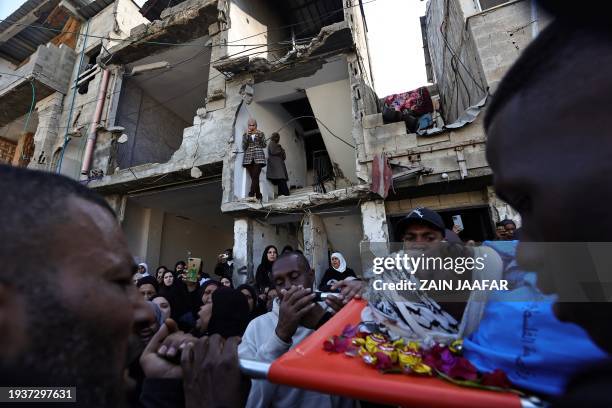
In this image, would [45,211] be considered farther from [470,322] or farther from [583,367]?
[470,322]

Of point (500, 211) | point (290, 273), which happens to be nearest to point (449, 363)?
point (290, 273)

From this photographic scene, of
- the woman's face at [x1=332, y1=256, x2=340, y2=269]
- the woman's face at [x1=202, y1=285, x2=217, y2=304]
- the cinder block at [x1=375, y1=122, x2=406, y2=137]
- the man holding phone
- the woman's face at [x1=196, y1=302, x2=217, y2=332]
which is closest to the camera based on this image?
the man holding phone

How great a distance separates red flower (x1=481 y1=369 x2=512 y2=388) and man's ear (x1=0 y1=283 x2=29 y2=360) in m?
A: 1.08

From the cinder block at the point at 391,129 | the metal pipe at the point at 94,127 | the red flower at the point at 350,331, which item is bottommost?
the red flower at the point at 350,331

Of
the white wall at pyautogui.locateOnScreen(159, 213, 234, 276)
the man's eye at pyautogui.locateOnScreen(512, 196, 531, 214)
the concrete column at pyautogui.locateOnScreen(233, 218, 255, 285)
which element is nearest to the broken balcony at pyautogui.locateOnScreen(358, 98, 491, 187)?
the concrete column at pyautogui.locateOnScreen(233, 218, 255, 285)

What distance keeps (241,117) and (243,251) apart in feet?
12.5

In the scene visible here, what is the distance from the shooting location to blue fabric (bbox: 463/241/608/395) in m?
0.65

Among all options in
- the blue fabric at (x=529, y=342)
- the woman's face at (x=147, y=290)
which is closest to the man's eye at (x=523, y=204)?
the blue fabric at (x=529, y=342)

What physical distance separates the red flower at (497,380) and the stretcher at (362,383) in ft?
0.07

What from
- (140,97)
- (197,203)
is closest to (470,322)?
(197,203)

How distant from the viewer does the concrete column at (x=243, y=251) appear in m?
6.82

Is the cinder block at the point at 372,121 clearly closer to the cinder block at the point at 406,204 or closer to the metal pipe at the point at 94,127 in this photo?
the cinder block at the point at 406,204

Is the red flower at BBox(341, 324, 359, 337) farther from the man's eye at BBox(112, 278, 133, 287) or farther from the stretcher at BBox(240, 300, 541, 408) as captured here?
the man's eye at BBox(112, 278, 133, 287)

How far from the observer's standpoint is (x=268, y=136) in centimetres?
888
